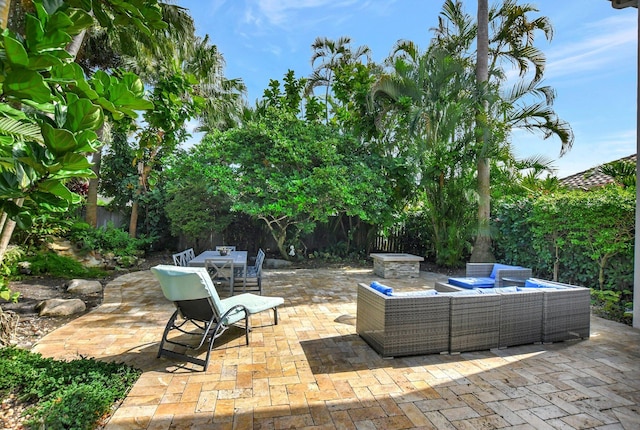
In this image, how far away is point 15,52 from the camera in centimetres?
83

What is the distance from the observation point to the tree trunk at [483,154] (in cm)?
886

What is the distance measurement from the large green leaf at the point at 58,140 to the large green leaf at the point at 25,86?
4.8 inches

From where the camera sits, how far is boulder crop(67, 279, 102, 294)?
6471 mm

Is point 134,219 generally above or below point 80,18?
below

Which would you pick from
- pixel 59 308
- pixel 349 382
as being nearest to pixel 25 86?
pixel 349 382

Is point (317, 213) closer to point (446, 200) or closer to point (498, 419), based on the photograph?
point (446, 200)

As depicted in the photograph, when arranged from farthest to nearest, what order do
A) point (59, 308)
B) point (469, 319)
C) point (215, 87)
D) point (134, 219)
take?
point (215, 87)
point (134, 219)
point (59, 308)
point (469, 319)

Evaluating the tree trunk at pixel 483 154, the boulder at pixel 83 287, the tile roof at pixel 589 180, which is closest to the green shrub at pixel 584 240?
the tree trunk at pixel 483 154

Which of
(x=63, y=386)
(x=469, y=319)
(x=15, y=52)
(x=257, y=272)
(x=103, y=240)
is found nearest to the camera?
(x=15, y=52)

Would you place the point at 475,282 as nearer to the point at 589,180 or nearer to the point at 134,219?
the point at 589,180

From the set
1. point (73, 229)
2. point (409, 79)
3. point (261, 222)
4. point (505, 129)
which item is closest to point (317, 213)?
point (261, 222)

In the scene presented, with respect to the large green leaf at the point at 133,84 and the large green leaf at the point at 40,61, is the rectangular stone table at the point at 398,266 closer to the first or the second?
the large green leaf at the point at 133,84

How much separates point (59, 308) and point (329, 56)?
12.6 metres

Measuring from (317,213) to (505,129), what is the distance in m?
5.40
